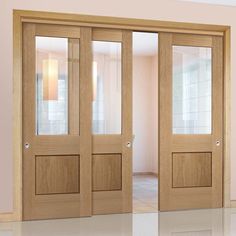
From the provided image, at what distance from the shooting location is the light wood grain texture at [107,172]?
5.32 m

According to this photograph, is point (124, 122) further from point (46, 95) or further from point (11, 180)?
point (11, 180)

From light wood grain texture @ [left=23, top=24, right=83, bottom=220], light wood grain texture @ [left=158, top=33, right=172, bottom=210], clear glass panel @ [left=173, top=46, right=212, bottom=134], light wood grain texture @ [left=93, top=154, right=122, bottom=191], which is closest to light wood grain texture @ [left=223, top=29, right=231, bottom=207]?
clear glass panel @ [left=173, top=46, right=212, bottom=134]

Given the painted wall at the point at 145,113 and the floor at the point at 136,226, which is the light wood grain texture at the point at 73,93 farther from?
the painted wall at the point at 145,113

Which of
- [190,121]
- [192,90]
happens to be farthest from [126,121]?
[192,90]

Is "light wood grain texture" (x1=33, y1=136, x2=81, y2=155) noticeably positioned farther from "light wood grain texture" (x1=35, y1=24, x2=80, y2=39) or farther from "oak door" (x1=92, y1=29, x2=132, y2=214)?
"light wood grain texture" (x1=35, y1=24, x2=80, y2=39)

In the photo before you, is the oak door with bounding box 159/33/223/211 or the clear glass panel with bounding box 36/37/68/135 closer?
the clear glass panel with bounding box 36/37/68/135

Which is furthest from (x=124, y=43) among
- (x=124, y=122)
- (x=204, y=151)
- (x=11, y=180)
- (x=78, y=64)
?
(x=11, y=180)

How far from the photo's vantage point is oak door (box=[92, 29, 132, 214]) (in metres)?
5.34

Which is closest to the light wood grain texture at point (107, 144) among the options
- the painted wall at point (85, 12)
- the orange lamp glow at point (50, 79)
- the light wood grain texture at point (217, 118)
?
the orange lamp glow at point (50, 79)

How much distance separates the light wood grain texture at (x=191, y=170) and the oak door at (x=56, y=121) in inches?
47.2

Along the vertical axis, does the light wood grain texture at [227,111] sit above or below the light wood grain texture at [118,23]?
below

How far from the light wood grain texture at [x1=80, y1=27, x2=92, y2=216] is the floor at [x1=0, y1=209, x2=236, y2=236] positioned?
0.28m

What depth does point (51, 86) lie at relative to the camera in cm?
516

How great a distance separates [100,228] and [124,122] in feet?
4.66
